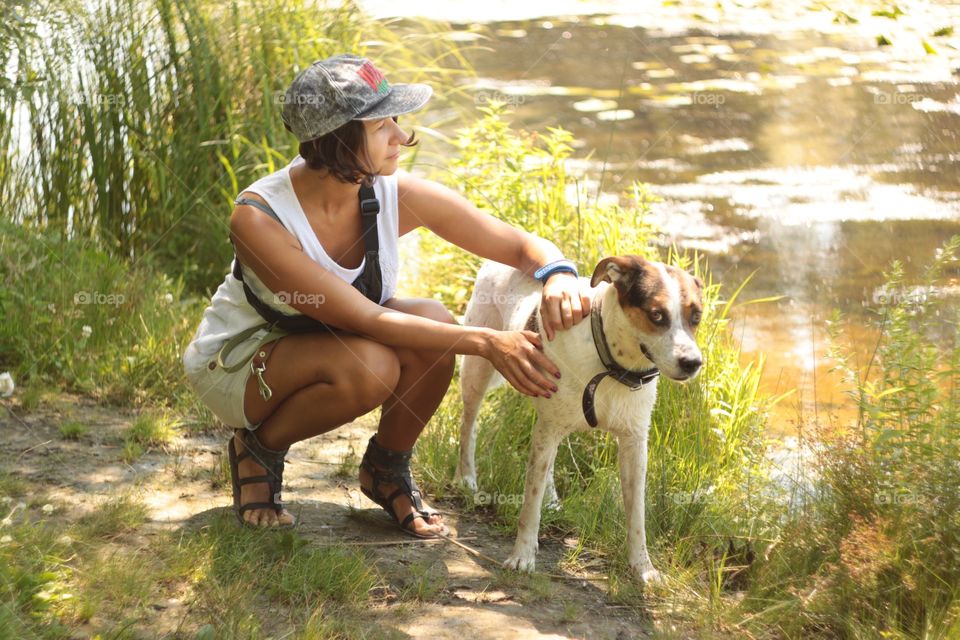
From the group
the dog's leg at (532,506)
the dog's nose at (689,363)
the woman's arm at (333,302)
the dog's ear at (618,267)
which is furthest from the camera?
the dog's leg at (532,506)

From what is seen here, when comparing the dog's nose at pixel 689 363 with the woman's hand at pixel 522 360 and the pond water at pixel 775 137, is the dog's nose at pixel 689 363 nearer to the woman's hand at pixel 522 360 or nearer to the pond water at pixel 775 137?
the woman's hand at pixel 522 360

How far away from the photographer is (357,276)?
3.37 metres

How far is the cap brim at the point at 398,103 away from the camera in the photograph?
A: 10.2ft

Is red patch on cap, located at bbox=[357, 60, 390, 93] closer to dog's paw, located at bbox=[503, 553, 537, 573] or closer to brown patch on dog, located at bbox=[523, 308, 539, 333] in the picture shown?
brown patch on dog, located at bbox=[523, 308, 539, 333]

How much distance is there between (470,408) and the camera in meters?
3.91

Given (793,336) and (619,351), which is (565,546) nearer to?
(619,351)

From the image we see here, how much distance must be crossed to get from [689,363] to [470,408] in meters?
1.25

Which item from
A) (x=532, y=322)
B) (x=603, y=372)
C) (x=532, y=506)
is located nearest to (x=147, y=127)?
(x=532, y=322)

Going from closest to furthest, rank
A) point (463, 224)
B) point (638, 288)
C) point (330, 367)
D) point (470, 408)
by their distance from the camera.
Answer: point (638, 288) → point (330, 367) → point (463, 224) → point (470, 408)

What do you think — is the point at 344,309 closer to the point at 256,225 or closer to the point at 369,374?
the point at 369,374

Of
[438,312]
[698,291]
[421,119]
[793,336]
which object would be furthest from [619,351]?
[421,119]

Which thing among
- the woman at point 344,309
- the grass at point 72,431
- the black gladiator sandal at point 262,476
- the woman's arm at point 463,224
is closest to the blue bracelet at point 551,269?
the woman at point 344,309

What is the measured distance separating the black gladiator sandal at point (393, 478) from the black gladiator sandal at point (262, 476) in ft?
1.00

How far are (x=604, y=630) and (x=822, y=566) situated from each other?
0.67 metres
